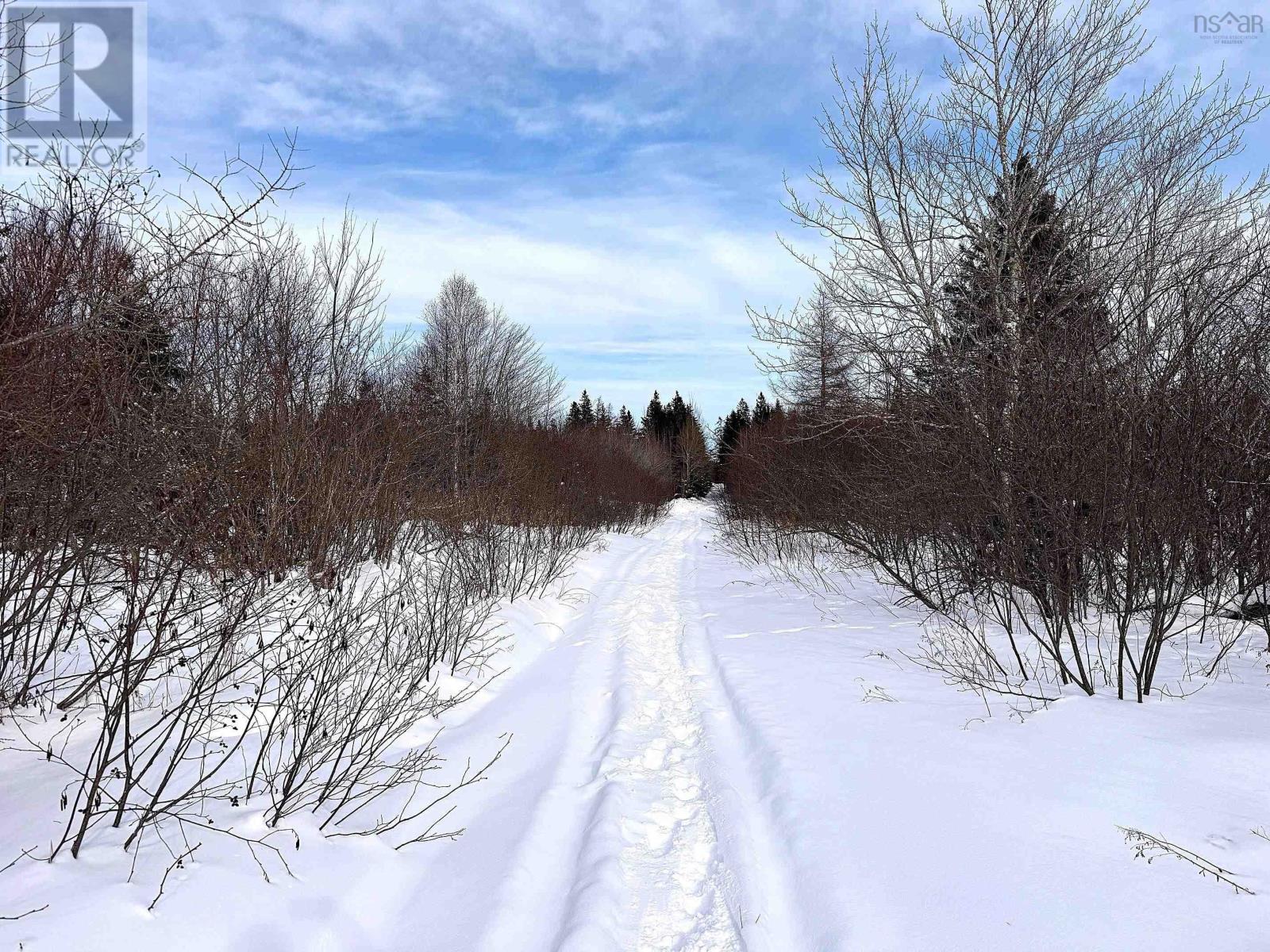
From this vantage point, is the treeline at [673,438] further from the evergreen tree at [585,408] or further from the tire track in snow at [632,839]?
the tire track in snow at [632,839]

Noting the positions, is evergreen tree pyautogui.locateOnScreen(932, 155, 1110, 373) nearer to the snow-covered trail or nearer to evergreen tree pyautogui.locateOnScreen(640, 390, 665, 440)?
the snow-covered trail

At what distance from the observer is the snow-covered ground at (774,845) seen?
2.53 metres

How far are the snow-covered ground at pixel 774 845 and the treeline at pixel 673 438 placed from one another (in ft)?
122

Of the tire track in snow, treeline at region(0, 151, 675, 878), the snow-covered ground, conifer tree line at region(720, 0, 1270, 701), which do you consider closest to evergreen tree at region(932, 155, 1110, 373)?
conifer tree line at region(720, 0, 1270, 701)

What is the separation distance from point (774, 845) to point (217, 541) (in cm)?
472

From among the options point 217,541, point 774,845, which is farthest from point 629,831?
point 217,541

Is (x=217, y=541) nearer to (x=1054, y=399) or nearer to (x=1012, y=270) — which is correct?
(x=1054, y=399)

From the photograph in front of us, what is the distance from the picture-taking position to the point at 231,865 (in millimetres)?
2756

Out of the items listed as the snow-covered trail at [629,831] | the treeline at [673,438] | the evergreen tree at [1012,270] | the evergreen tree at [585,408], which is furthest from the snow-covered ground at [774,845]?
the evergreen tree at [585,408]

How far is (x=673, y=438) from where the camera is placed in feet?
216

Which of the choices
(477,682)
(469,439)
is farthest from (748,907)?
(469,439)

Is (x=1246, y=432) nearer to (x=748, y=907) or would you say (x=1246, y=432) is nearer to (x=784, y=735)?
(x=784, y=735)

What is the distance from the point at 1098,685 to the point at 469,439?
11.4 meters

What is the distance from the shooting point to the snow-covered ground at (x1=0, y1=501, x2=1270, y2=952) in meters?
2.53
